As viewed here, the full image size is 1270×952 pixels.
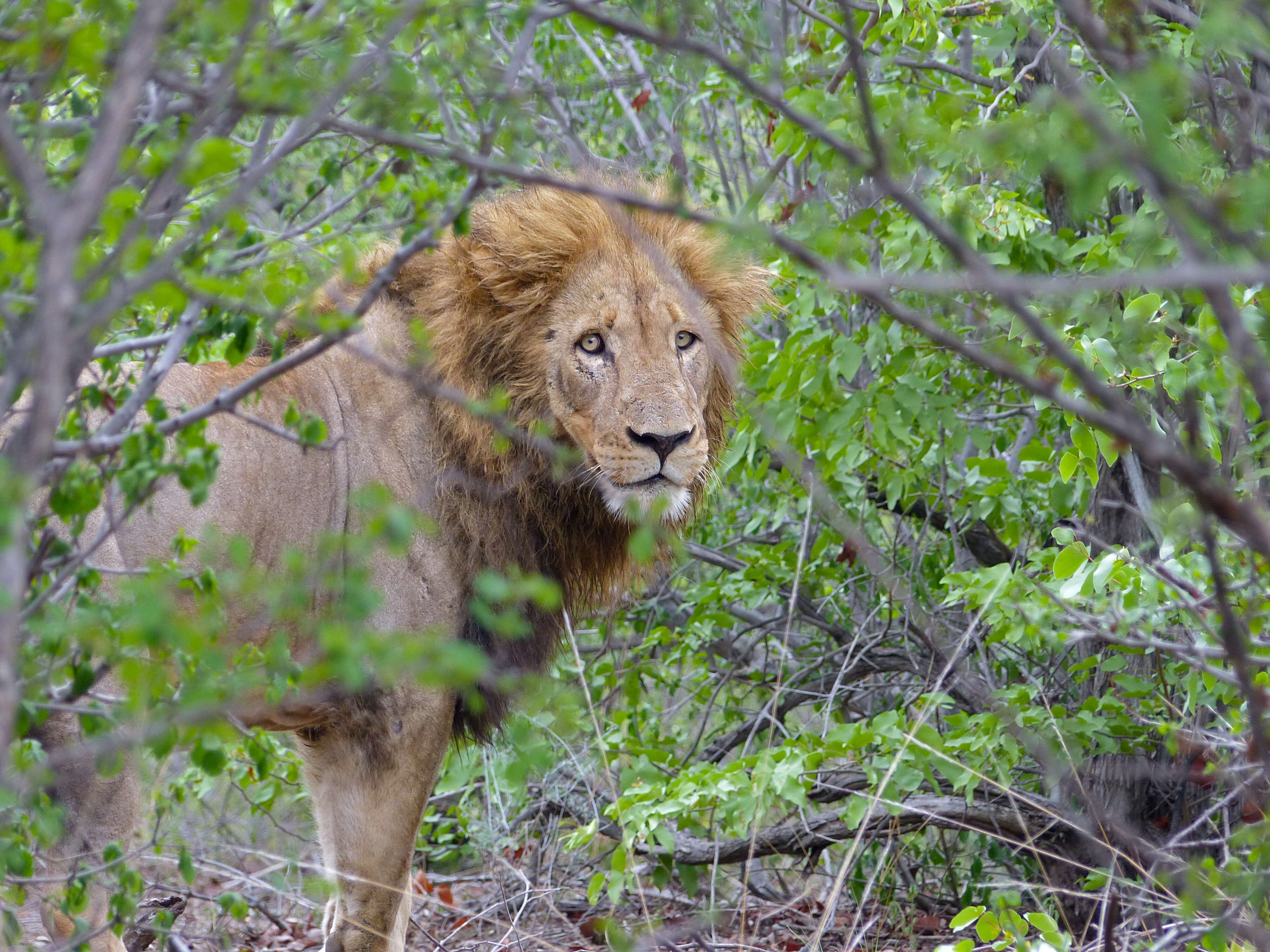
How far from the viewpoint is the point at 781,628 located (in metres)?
5.07

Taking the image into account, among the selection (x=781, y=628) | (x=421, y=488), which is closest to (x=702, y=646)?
(x=781, y=628)

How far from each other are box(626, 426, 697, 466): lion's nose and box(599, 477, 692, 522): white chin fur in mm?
79

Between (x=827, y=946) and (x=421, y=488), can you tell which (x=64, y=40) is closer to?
(x=421, y=488)

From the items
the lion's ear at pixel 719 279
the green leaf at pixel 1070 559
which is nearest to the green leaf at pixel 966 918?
the green leaf at pixel 1070 559

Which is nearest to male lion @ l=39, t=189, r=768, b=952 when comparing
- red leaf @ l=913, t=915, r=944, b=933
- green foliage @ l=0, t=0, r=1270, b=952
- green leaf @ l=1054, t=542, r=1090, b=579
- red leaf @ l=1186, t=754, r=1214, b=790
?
green foliage @ l=0, t=0, r=1270, b=952

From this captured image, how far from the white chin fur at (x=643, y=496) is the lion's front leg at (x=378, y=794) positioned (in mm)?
632

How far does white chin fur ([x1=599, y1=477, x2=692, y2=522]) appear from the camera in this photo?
3152 mm

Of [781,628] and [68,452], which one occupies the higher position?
[68,452]

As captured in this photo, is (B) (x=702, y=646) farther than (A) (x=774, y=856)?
No

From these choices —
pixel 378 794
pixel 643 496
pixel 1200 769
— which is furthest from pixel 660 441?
pixel 1200 769

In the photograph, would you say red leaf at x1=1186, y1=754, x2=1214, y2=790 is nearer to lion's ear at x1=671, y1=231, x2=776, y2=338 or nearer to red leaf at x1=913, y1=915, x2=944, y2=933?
red leaf at x1=913, y1=915, x2=944, y2=933

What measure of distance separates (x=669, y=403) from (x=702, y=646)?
1824mm

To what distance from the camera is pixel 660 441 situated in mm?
3129

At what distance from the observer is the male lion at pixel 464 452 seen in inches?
123
